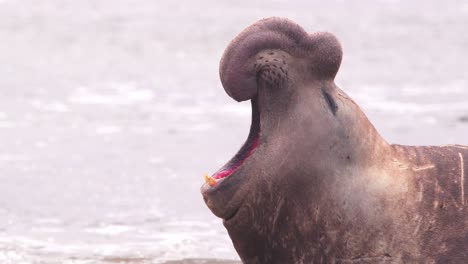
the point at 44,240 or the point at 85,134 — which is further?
the point at 85,134

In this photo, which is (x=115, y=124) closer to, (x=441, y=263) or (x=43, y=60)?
(x=43, y=60)

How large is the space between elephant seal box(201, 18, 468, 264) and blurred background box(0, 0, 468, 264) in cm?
241

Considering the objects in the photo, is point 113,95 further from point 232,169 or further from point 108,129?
point 232,169

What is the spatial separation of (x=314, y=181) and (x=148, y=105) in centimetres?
649

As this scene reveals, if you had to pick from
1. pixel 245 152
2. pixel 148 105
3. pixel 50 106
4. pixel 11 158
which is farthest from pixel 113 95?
pixel 245 152

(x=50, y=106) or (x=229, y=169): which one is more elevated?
(x=229, y=169)

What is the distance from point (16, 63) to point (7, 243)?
4996 millimetres

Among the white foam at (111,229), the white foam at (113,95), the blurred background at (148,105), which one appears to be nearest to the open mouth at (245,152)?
the blurred background at (148,105)

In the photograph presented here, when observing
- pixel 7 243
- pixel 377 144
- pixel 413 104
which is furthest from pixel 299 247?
pixel 413 104

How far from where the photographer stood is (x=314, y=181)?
4.42 meters

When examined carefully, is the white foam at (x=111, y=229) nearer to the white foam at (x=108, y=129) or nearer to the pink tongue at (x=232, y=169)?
the white foam at (x=108, y=129)

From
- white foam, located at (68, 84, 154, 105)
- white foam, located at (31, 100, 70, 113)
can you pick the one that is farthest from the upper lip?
white foam, located at (68, 84, 154, 105)

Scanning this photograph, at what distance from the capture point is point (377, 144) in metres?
4.53

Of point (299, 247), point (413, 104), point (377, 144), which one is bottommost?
point (413, 104)
